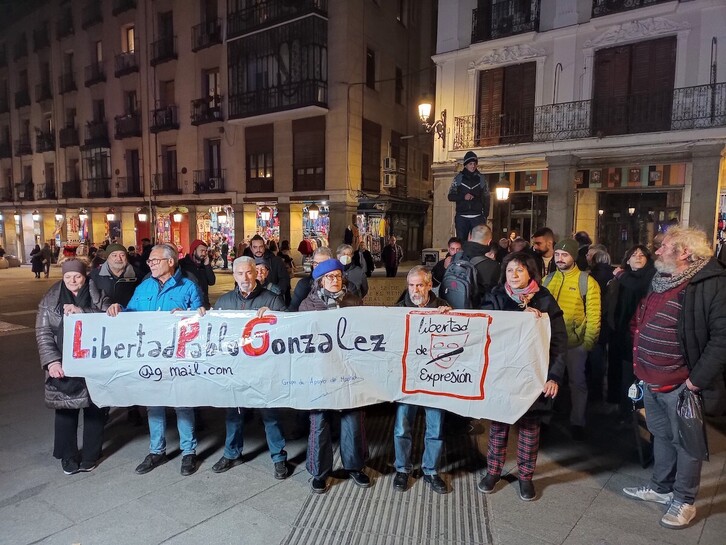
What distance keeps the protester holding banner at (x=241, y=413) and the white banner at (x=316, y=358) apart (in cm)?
15

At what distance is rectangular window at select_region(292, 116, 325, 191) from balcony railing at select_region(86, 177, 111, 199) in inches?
592

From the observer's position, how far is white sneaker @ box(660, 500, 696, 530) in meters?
3.41

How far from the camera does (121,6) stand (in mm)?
29016

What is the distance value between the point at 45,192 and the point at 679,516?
41235mm

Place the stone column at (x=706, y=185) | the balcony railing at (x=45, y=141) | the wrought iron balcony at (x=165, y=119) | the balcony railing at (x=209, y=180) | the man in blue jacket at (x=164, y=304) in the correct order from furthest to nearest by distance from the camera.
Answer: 1. the balcony railing at (x=45, y=141)
2. the wrought iron balcony at (x=165, y=119)
3. the balcony railing at (x=209, y=180)
4. the stone column at (x=706, y=185)
5. the man in blue jacket at (x=164, y=304)

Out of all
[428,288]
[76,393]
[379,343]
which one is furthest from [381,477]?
[76,393]

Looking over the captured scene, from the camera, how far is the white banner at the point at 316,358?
3.88 m

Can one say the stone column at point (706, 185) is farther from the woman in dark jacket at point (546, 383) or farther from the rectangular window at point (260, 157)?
the rectangular window at point (260, 157)

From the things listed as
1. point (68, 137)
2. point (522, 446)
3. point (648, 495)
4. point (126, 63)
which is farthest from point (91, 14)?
point (648, 495)

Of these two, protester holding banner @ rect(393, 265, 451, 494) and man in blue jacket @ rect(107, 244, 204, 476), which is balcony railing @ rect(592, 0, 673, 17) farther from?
man in blue jacket @ rect(107, 244, 204, 476)

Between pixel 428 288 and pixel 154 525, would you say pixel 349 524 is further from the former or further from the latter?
pixel 428 288

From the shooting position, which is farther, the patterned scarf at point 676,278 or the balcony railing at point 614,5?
the balcony railing at point 614,5

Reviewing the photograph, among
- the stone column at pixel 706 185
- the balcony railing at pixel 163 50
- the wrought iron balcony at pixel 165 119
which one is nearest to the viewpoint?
the stone column at pixel 706 185

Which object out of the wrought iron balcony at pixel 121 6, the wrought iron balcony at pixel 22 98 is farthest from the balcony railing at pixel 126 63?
the wrought iron balcony at pixel 22 98
